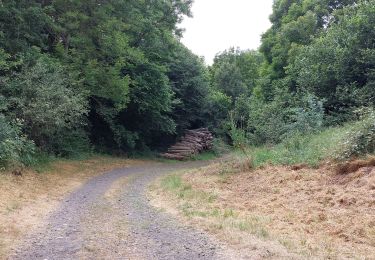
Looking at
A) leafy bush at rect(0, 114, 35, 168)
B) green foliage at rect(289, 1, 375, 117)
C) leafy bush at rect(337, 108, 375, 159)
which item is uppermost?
green foliage at rect(289, 1, 375, 117)

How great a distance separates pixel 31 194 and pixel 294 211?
7.18 metres

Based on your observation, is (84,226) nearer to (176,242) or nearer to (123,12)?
(176,242)

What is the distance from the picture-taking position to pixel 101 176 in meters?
16.2

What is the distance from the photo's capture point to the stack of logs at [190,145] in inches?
1166

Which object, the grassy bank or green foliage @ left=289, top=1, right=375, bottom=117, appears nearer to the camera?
the grassy bank

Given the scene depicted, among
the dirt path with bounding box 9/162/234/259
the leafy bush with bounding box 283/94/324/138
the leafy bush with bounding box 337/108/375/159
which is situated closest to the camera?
the dirt path with bounding box 9/162/234/259

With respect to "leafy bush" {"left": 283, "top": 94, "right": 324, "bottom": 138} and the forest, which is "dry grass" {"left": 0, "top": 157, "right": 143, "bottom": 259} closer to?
the forest

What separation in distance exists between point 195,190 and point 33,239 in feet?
17.5

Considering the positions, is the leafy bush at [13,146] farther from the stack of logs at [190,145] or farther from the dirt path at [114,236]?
the stack of logs at [190,145]

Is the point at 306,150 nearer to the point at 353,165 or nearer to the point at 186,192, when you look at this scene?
the point at 353,165

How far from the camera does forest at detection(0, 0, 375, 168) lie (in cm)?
1512

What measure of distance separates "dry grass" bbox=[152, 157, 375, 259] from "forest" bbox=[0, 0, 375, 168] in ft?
6.12

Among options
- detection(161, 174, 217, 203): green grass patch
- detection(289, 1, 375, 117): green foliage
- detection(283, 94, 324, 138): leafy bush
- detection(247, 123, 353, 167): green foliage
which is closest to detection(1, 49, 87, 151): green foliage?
detection(161, 174, 217, 203): green grass patch

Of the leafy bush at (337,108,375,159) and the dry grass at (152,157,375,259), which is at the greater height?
the leafy bush at (337,108,375,159)
